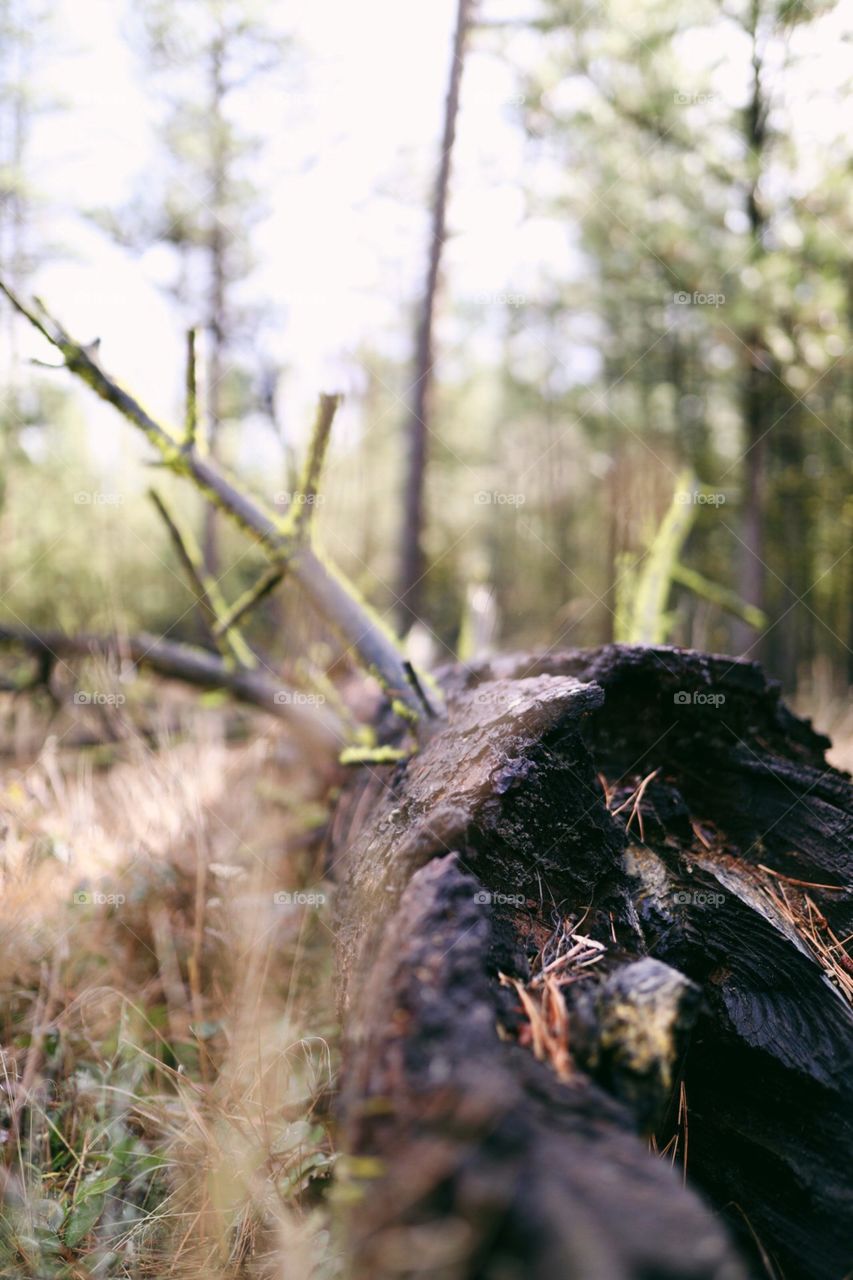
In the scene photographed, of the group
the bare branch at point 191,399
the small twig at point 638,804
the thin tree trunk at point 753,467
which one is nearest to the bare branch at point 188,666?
the bare branch at point 191,399

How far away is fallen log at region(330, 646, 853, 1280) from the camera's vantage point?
0.75 meters

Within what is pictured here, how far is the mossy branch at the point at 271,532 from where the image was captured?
2525 mm

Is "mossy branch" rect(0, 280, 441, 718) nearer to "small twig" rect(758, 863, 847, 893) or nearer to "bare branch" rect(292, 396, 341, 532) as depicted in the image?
"bare branch" rect(292, 396, 341, 532)

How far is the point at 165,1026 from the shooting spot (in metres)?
2.18

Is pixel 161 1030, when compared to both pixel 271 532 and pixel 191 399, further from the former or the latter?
pixel 191 399

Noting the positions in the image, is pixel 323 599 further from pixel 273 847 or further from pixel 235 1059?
pixel 235 1059

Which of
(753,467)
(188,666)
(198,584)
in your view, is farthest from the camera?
(753,467)

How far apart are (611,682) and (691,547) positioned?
444 inches

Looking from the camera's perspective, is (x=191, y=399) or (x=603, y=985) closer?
(x=603, y=985)

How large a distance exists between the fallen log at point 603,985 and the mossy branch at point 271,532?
1.42 ft

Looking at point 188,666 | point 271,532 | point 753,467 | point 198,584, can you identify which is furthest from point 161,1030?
point 753,467

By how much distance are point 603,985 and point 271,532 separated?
7.03 feet

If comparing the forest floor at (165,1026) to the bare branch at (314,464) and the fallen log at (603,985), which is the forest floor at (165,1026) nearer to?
the fallen log at (603,985)

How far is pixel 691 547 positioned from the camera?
1226cm
